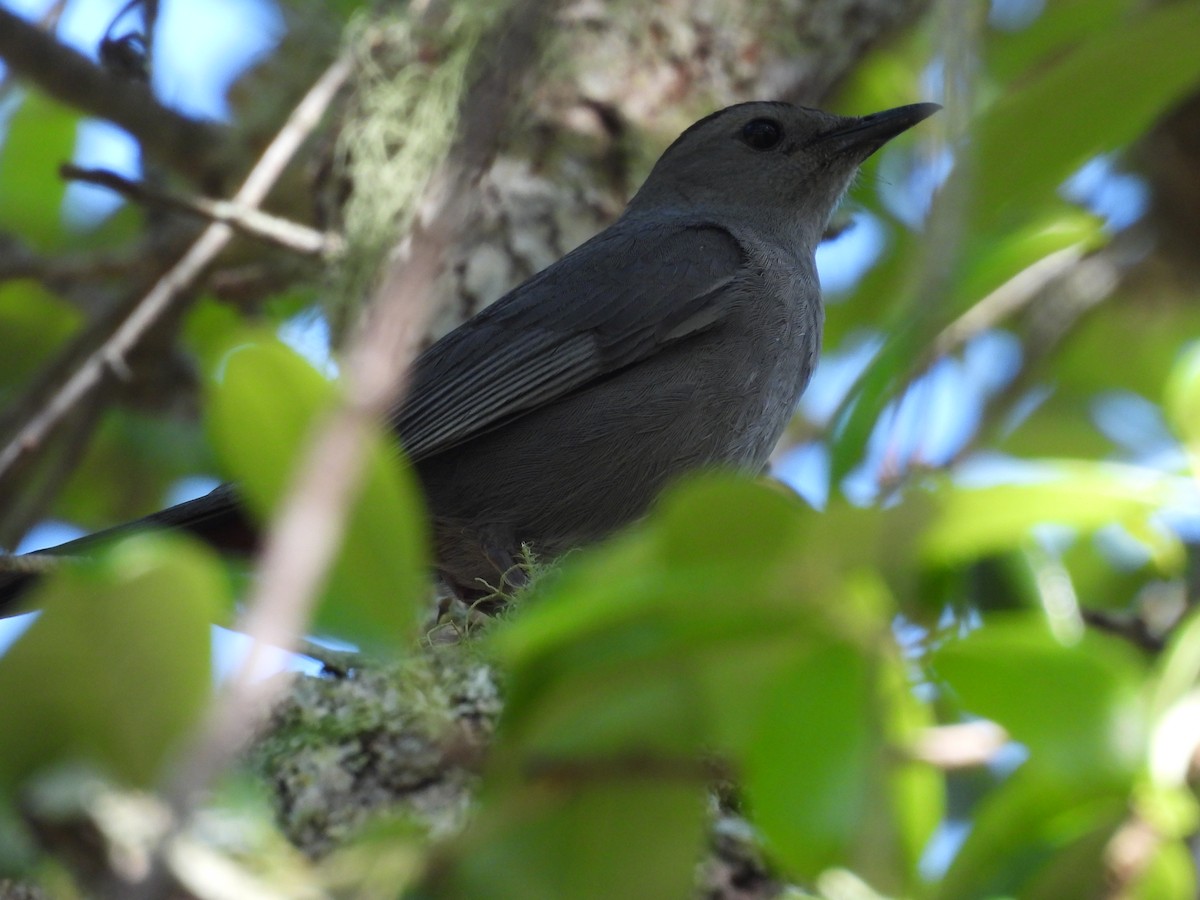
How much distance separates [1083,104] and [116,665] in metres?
1.42

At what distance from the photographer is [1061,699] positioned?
138 centimetres

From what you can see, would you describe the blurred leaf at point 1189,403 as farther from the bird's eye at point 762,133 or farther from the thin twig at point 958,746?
the bird's eye at point 762,133

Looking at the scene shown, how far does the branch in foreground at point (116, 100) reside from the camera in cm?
495

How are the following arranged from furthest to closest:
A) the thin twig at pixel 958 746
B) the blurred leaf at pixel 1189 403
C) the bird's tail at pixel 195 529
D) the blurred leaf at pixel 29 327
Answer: the blurred leaf at pixel 29 327 < the bird's tail at pixel 195 529 < the blurred leaf at pixel 1189 403 < the thin twig at pixel 958 746

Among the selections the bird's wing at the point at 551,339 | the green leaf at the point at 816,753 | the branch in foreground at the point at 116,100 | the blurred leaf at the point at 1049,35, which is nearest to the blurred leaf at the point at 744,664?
the green leaf at the point at 816,753

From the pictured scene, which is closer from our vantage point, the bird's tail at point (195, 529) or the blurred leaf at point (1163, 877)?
the blurred leaf at point (1163, 877)

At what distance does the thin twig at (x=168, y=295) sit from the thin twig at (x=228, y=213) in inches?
3.1

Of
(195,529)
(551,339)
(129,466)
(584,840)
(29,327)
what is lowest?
(584,840)

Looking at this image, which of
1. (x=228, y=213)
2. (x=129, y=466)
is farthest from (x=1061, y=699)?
(x=129, y=466)

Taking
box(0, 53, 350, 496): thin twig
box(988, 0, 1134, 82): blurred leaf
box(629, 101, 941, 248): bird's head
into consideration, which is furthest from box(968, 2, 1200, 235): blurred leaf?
box(988, 0, 1134, 82): blurred leaf

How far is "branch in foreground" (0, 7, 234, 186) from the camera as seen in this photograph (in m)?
4.95

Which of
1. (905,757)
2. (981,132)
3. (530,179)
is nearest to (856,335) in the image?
(530,179)

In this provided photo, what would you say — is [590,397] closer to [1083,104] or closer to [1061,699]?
[1083,104]

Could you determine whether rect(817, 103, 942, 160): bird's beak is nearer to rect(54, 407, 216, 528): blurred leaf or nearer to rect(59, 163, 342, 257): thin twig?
rect(59, 163, 342, 257): thin twig
